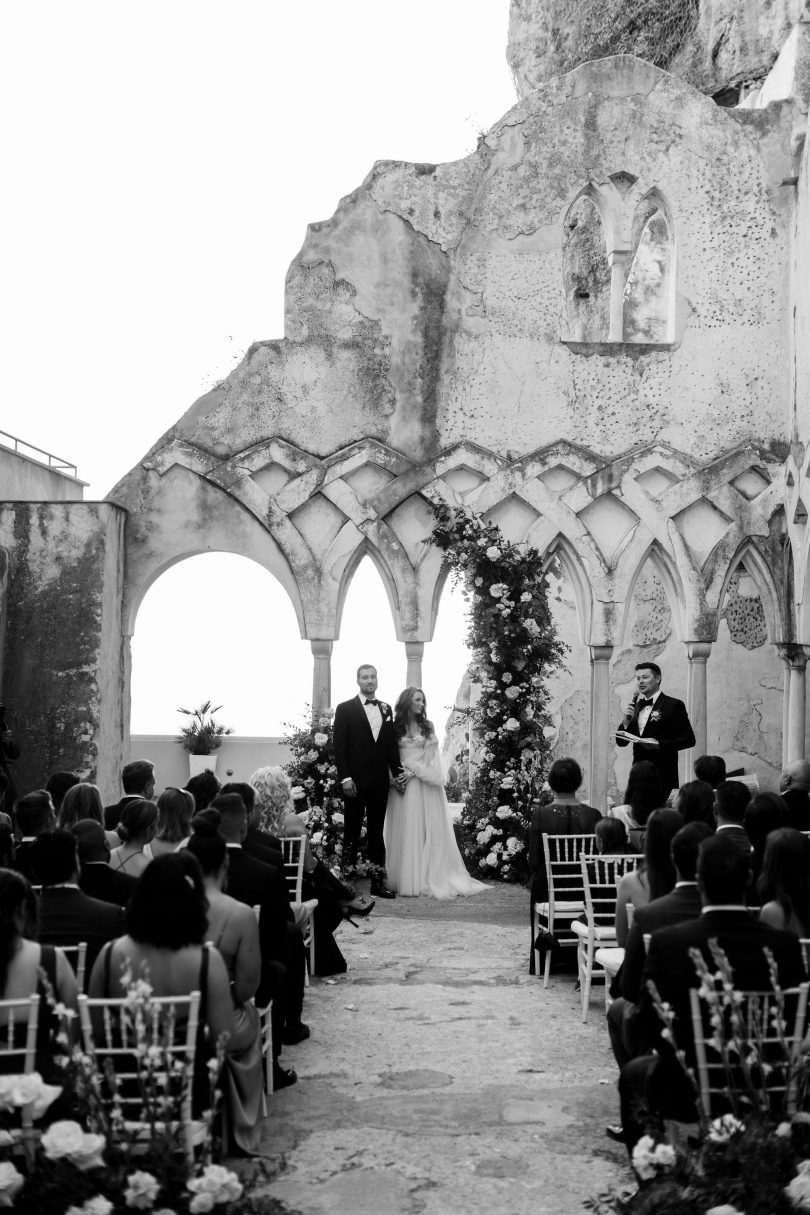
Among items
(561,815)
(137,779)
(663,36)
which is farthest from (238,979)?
(663,36)

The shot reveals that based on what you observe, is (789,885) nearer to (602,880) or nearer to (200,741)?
(602,880)

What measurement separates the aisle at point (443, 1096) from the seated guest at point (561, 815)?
2.81 feet

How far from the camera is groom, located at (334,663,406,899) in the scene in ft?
39.7

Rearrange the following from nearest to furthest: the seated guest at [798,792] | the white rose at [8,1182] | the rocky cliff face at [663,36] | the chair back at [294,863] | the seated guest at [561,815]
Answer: the white rose at [8,1182] → the chair back at [294,863] → the seated guest at [798,792] → the seated guest at [561,815] → the rocky cliff face at [663,36]

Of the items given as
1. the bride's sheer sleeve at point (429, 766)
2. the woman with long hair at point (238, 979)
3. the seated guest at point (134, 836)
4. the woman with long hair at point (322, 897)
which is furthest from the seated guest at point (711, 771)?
the woman with long hair at point (238, 979)

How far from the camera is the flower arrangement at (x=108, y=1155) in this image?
3.93 meters

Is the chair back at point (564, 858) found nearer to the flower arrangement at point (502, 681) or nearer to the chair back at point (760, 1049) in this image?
the flower arrangement at point (502, 681)

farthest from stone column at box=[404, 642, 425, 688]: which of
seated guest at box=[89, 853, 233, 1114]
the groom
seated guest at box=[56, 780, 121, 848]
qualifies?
seated guest at box=[89, 853, 233, 1114]

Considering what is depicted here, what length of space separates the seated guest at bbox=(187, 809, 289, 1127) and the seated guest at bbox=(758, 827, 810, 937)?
1.90 metres

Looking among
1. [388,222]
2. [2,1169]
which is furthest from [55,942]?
[388,222]

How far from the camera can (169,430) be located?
46.1ft

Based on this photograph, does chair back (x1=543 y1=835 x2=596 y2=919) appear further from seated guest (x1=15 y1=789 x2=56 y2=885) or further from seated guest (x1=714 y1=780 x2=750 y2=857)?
seated guest (x1=15 y1=789 x2=56 y2=885)

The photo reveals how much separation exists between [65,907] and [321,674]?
29.3ft

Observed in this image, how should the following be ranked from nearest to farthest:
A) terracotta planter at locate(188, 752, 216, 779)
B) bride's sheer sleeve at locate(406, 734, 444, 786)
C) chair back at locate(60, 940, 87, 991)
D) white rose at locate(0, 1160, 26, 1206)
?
white rose at locate(0, 1160, 26, 1206)
chair back at locate(60, 940, 87, 991)
bride's sheer sleeve at locate(406, 734, 444, 786)
terracotta planter at locate(188, 752, 216, 779)
